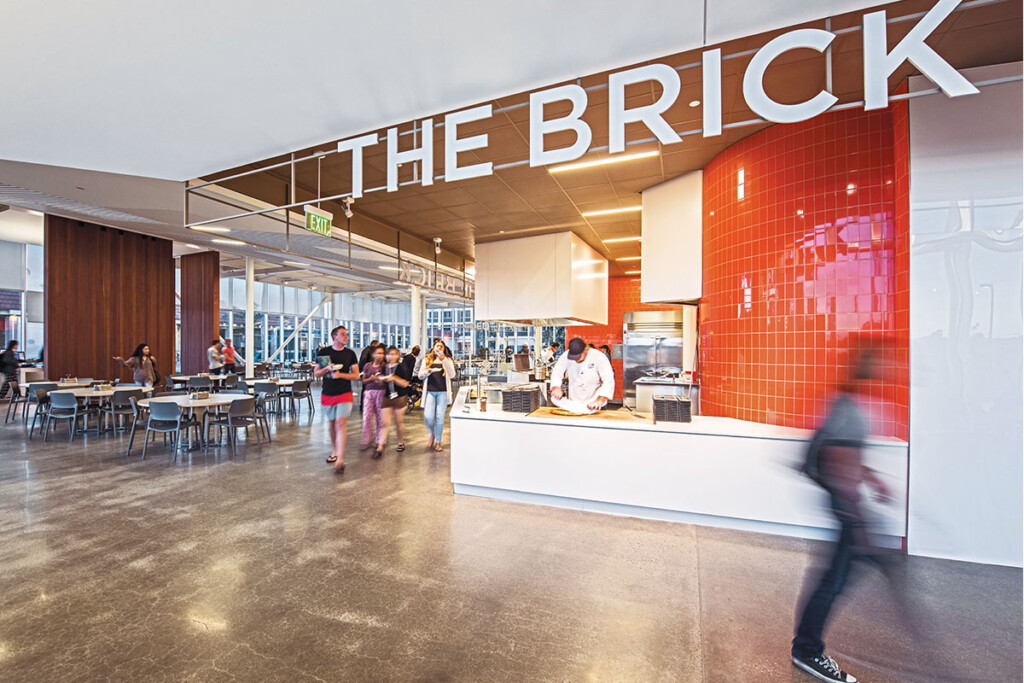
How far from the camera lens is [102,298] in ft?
33.7

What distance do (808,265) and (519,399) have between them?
298cm

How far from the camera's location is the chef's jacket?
15.5ft

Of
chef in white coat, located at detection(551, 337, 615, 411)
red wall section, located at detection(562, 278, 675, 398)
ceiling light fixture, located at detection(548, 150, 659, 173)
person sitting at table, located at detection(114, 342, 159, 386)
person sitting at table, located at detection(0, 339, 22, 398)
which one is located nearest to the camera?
chef in white coat, located at detection(551, 337, 615, 411)

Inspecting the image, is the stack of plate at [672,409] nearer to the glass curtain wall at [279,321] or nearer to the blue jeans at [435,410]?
the blue jeans at [435,410]

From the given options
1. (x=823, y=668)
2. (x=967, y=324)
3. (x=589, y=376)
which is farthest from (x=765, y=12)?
(x=823, y=668)

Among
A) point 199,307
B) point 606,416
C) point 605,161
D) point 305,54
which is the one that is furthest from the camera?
point 199,307

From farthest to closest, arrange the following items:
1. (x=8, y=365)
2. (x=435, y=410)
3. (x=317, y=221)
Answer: (x=8, y=365)
(x=435, y=410)
(x=317, y=221)

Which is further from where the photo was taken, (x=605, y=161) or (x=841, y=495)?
(x=605, y=161)

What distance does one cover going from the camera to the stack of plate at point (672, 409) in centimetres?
412

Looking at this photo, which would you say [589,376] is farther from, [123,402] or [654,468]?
[123,402]

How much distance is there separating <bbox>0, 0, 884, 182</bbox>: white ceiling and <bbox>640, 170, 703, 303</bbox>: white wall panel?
9.30 ft

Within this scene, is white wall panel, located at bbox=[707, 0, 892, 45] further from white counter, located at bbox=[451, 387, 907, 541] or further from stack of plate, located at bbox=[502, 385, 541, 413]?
stack of plate, located at bbox=[502, 385, 541, 413]

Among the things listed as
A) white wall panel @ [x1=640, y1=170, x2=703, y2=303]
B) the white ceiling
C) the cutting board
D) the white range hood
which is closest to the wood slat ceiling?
white wall panel @ [x1=640, y1=170, x2=703, y2=303]

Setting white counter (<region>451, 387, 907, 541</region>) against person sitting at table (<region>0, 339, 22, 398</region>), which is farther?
person sitting at table (<region>0, 339, 22, 398</region>)
